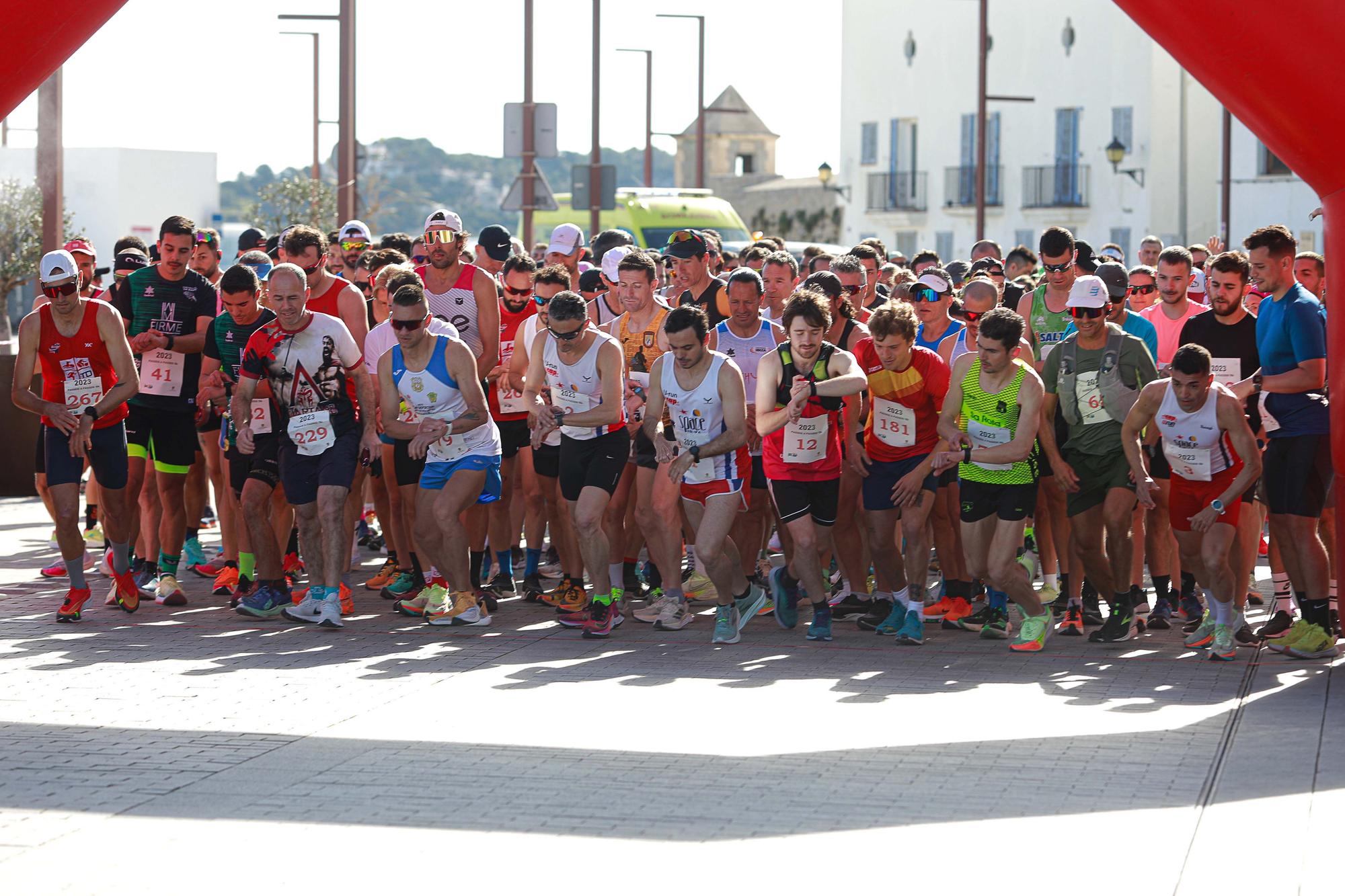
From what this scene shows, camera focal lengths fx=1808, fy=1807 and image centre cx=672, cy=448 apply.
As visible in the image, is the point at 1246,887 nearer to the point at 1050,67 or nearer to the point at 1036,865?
the point at 1036,865

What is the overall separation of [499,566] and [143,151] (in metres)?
52.5

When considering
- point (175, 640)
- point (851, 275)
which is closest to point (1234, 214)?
point (851, 275)

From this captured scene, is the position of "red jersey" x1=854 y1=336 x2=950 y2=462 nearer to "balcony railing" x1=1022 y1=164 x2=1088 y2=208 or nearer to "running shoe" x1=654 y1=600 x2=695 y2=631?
"running shoe" x1=654 y1=600 x2=695 y2=631

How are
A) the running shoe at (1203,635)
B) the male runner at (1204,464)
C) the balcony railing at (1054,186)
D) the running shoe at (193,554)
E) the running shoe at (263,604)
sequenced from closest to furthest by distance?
1. the male runner at (1204,464)
2. the running shoe at (1203,635)
3. the running shoe at (263,604)
4. the running shoe at (193,554)
5. the balcony railing at (1054,186)

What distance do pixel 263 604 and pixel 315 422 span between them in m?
1.14

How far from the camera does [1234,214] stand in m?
40.5

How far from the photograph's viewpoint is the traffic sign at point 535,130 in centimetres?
2155

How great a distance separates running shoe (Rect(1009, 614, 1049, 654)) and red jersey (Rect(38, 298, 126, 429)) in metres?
4.95

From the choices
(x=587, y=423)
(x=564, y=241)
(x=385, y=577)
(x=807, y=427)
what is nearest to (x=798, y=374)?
(x=807, y=427)

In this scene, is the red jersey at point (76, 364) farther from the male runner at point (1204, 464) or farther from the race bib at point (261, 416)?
the male runner at point (1204, 464)

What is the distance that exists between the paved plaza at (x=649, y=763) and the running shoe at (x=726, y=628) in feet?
0.52

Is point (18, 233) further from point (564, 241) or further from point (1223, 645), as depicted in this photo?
point (1223, 645)

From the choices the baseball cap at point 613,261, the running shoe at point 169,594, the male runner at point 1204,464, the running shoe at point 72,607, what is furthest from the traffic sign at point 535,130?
the male runner at point 1204,464

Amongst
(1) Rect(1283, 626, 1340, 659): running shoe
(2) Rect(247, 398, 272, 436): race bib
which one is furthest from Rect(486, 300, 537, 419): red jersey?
(1) Rect(1283, 626, 1340, 659): running shoe
